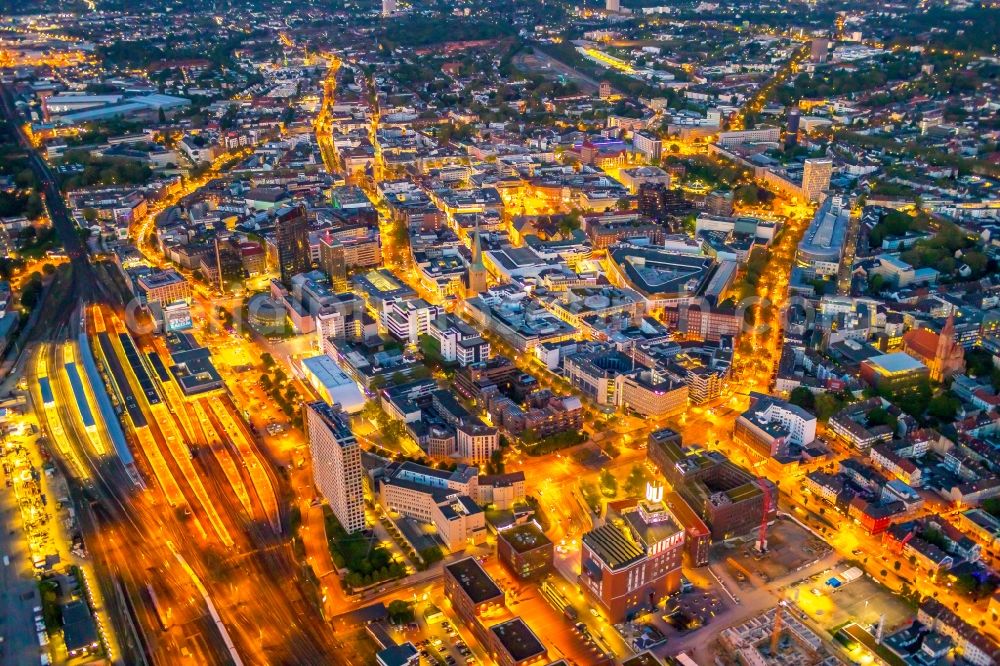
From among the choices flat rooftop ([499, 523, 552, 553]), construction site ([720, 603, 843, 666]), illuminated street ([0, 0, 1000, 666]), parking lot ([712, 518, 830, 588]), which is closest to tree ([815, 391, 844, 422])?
illuminated street ([0, 0, 1000, 666])

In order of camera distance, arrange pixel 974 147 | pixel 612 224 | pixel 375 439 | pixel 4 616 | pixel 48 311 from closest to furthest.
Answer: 1. pixel 4 616
2. pixel 375 439
3. pixel 48 311
4. pixel 612 224
5. pixel 974 147

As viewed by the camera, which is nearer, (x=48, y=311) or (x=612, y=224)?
(x=48, y=311)

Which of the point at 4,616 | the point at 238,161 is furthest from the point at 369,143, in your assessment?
the point at 4,616

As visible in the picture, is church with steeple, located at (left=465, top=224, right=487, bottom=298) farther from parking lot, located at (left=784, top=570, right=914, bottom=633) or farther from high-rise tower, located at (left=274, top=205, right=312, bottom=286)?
parking lot, located at (left=784, top=570, right=914, bottom=633)

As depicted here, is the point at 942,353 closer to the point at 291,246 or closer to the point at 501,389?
the point at 501,389

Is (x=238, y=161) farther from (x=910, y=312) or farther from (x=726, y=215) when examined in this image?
(x=910, y=312)

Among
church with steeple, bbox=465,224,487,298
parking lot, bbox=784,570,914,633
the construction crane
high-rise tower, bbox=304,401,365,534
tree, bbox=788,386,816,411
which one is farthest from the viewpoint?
church with steeple, bbox=465,224,487,298
